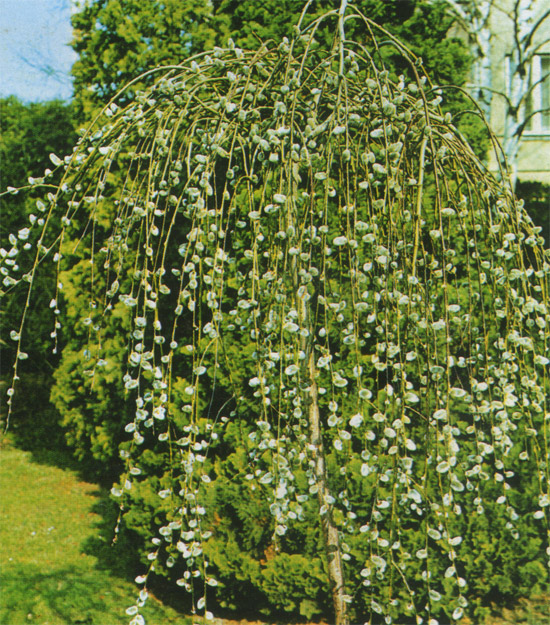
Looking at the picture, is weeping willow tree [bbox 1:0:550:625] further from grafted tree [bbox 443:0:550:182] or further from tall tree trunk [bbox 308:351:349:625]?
grafted tree [bbox 443:0:550:182]

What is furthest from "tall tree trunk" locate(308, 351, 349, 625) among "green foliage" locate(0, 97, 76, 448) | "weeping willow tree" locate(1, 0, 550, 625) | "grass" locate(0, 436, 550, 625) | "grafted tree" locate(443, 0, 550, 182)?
"green foliage" locate(0, 97, 76, 448)

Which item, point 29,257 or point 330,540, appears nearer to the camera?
point 330,540

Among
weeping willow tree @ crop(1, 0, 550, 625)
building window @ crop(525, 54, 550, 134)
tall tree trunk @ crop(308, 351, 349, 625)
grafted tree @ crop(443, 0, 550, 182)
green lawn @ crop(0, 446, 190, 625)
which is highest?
building window @ crop(525, 54, 550, 134)

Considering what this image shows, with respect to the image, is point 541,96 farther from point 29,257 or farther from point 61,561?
point 61,561

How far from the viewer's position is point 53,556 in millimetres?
3631

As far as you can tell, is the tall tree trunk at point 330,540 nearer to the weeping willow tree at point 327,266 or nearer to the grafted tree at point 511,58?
the weeping willow tree at point 327,266

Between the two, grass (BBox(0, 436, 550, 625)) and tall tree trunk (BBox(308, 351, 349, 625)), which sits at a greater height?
tall tree trunk (BBox(308, 351, 349, 625))

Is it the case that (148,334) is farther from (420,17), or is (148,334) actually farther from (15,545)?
(420,17)

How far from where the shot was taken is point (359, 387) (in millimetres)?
1399

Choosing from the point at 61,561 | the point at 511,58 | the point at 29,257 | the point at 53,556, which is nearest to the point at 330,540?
the point at 61,561

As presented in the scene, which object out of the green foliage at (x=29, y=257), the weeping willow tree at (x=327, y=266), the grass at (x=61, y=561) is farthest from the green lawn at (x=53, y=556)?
the weeping willow tree at (x=327, y=266)

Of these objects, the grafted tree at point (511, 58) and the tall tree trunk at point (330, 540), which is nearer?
the tall tree trunk at point (330, 540)

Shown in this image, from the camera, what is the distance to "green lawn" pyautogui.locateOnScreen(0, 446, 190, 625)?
2906 millimetres

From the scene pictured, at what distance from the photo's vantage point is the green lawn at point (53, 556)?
2.91m
